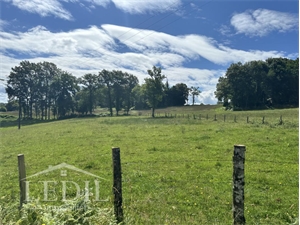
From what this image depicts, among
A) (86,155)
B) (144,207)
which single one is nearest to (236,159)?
(144,207)

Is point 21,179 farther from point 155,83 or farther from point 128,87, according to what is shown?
point 128,87

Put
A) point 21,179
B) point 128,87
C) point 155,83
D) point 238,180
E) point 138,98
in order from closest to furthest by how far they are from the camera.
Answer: point 238,180 < point 21,179 < point 155,83 < point 128,87 < point 138,98

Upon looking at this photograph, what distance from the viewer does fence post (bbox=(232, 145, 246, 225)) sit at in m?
4.25

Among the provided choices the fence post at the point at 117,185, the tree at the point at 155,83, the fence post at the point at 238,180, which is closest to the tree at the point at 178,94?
the tree at the point at 155,83

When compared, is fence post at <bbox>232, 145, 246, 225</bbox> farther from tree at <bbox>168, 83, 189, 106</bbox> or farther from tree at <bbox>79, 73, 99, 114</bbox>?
tree at <bbox>168, 83, 189, 106</bbox>

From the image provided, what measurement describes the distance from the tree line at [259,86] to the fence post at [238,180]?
73.9 m

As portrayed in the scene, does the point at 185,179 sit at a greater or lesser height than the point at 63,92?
lesser

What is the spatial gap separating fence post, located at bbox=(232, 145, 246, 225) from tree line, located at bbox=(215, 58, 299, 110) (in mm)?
73899

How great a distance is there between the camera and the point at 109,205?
249 inches

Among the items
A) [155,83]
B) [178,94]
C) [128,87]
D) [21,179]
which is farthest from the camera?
[178,94]

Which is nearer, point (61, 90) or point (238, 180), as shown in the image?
point (238, 180)

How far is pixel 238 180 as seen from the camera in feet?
14.1

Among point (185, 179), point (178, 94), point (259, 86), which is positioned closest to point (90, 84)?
point (178, 94)

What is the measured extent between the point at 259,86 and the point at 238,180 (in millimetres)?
81946
